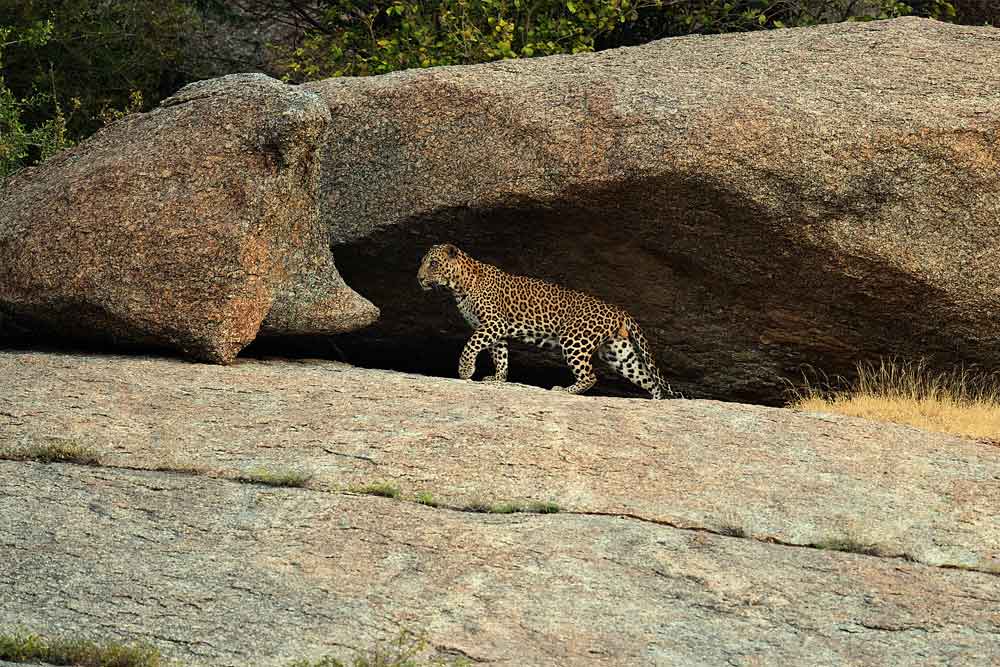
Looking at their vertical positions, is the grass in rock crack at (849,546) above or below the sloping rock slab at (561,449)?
below

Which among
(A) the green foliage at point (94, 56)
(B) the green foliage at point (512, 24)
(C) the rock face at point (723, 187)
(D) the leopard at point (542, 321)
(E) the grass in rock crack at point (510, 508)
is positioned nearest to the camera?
(E) the grass in rock crack at point (510, 508)

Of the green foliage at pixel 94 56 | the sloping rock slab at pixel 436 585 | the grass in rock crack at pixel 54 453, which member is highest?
the green foliage at pixel 94 56

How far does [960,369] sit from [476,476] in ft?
19.4

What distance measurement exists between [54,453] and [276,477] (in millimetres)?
1551

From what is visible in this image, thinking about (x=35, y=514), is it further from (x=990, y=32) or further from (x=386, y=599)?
(x=990, y=32)

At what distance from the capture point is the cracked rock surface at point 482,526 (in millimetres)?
7828

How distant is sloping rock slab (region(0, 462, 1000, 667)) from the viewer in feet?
25.2

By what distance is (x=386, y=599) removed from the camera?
811 cm

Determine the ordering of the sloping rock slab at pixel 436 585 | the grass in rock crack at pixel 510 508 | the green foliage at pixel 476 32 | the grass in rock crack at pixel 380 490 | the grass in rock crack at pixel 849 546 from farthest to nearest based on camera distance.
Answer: the green foliage at pixel 476 32 < the grass in rock crack at pixel 380 490 < the grass in rock crack at pixel 510 508 < the grass in rock crack at pixel 849 546 < the sloping rock slab at pixel 436 585

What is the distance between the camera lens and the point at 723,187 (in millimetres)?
13000

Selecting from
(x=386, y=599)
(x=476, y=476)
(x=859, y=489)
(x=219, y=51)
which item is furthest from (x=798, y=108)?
(x=219, y=51)

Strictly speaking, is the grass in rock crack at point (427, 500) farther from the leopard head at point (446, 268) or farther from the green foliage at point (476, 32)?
the green foliage at point (476, 32)

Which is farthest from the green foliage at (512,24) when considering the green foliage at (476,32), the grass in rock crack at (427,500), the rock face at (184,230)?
the grass in rock crack at (427,500)

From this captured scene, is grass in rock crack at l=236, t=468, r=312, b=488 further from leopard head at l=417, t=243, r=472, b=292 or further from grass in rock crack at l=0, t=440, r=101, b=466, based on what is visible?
leopard head at l=417, t=243, r=472, b=292
